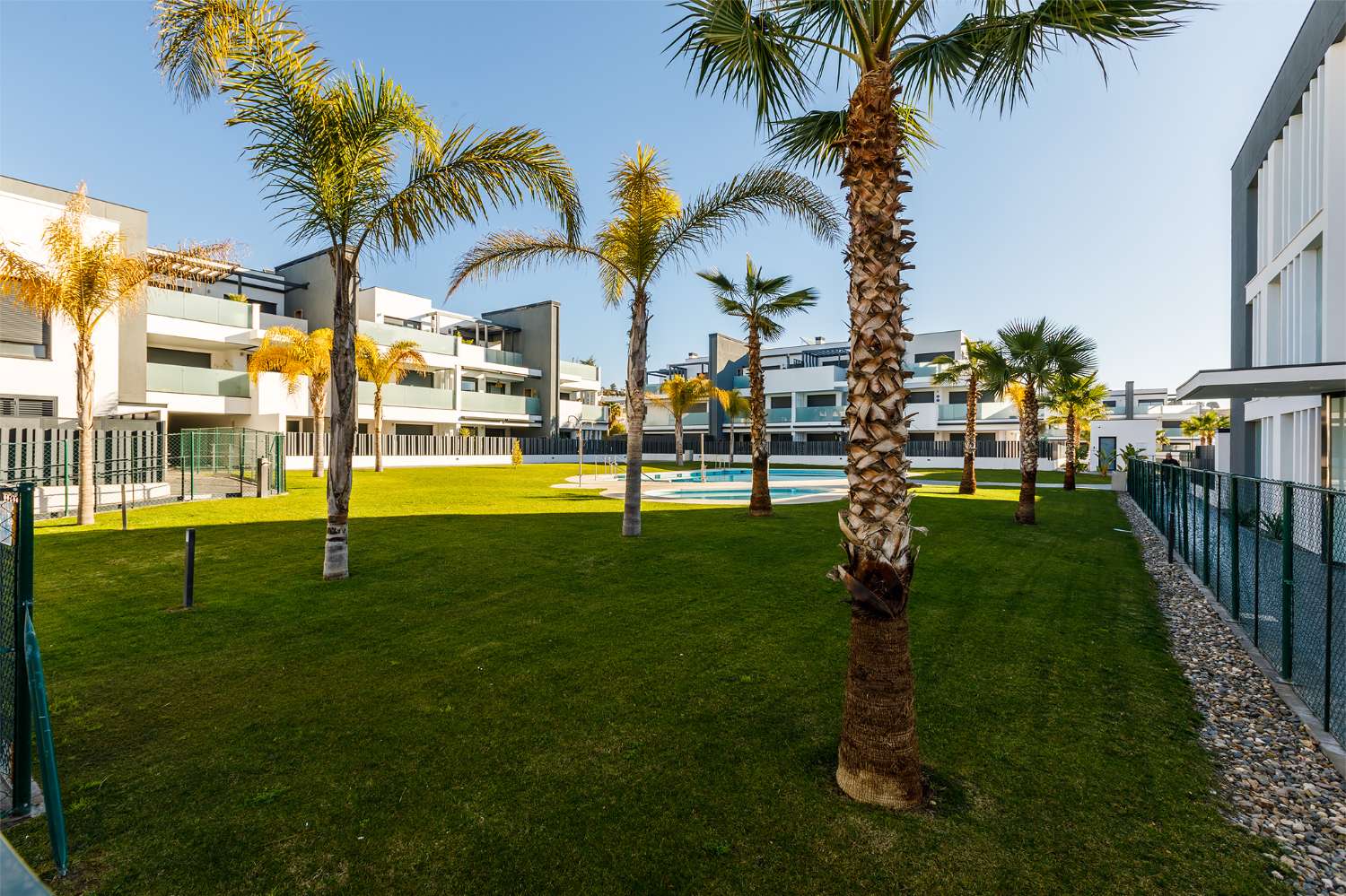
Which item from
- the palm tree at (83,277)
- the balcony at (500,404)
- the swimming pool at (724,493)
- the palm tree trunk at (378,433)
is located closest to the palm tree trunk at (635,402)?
the swimming pool at (724,493)

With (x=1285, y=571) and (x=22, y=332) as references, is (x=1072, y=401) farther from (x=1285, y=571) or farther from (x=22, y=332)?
(x=22, y=332)

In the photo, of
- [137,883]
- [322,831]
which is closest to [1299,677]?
[322,831]

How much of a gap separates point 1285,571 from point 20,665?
31.8ft

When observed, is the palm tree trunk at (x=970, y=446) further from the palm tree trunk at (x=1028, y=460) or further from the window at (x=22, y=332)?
the window at (x=22, y=332)

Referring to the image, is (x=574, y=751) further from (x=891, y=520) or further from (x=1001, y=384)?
(x=1001, y=384)

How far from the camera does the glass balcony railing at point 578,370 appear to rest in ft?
173

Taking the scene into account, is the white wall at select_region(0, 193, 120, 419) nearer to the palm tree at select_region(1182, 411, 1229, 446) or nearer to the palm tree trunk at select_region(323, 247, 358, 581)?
the palm tree trunk at select_region(323, 247, 358, 581)

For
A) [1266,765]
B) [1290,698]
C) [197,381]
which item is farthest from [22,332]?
[1290,698]

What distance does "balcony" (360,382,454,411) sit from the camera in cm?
3531

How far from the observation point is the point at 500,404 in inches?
1740

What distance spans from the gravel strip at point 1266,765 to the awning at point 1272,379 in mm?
5192

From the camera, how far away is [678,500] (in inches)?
830

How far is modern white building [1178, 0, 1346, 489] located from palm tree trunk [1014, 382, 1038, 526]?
4.02 metres

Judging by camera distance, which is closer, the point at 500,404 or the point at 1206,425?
the point at 500,404
